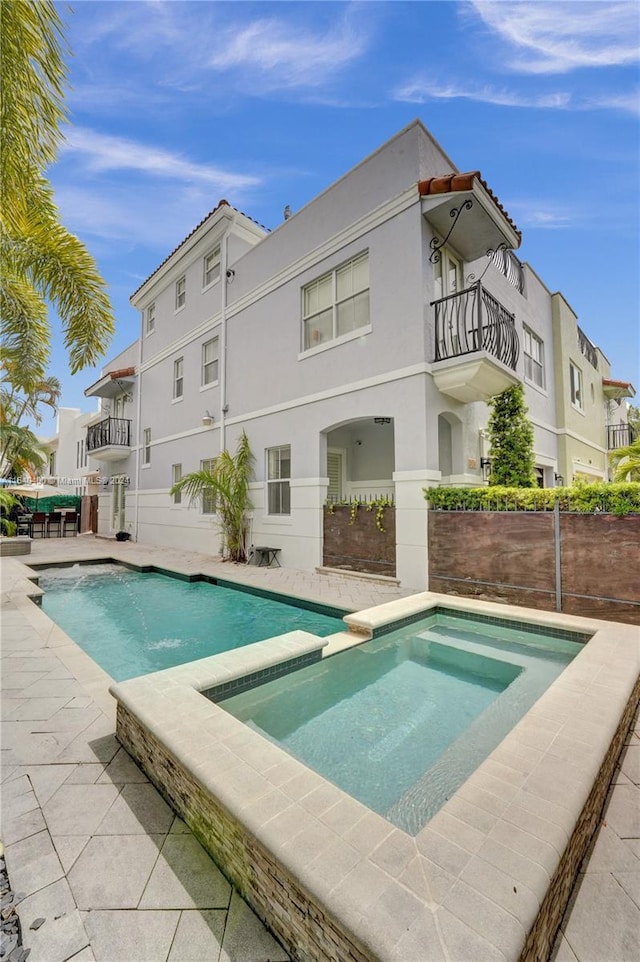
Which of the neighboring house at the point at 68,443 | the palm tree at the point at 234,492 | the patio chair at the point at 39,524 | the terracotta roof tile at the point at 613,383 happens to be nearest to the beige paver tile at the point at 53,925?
the palm tree at the point at 234,492

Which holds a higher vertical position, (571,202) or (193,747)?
(571,202)

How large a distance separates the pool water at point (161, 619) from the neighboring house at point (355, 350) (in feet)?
7.37

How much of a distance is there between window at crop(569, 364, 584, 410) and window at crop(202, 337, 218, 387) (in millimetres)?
12007

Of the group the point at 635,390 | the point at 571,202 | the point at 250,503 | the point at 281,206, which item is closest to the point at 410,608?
the point at 250,503

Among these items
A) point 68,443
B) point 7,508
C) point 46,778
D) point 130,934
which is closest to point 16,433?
point 7,508

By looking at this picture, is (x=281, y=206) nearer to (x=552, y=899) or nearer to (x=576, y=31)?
(x=576, y=31)

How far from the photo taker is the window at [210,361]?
1359 cm

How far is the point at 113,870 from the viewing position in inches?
73.7

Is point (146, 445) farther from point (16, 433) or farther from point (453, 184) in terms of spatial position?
point (453, 184)

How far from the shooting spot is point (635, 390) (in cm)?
1869

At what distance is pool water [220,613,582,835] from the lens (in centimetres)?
284

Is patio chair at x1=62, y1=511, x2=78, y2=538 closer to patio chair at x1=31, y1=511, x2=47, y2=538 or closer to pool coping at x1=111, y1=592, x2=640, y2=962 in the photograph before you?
patio chair at x1=31, y1=511, x2=47, y2=538

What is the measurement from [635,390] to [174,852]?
2313cm

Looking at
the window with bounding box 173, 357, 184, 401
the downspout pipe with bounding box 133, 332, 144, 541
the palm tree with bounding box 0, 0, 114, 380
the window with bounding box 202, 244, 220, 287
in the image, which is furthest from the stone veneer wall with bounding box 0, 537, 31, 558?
the window with bounding box 202, 244, 220, 287
